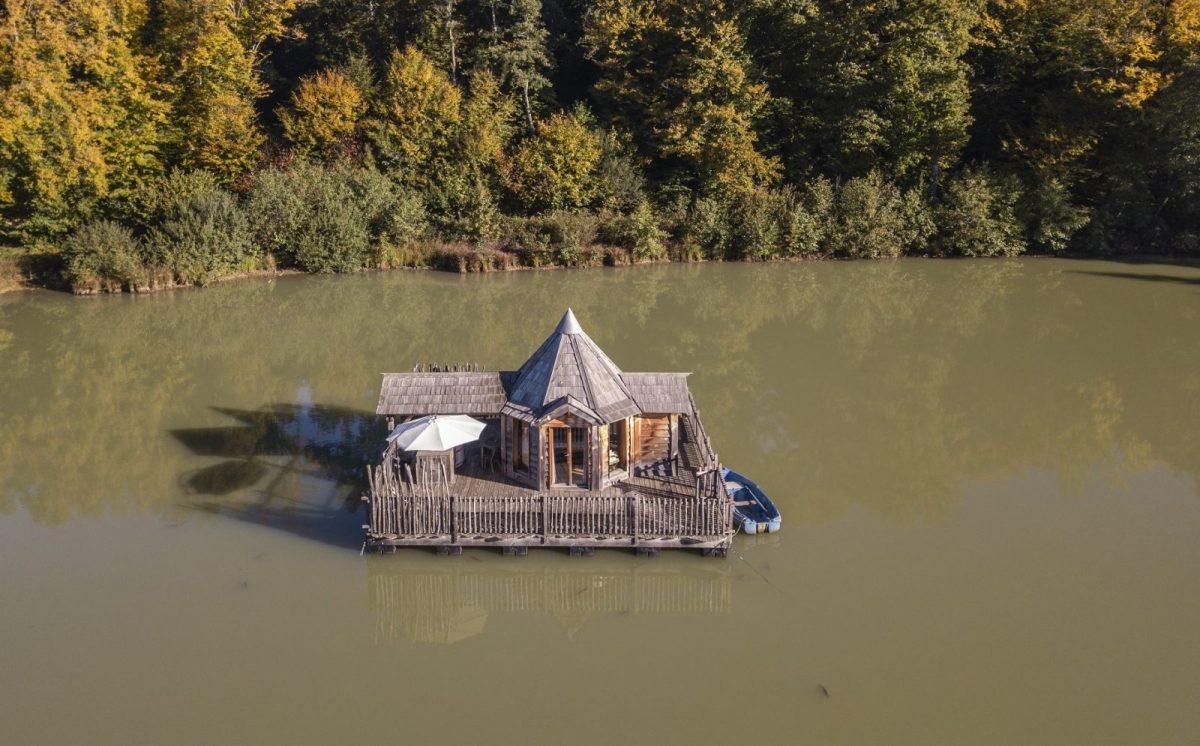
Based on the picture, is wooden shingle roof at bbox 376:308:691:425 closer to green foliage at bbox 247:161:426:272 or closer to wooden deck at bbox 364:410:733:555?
wooden deck at bbox 364:410:733:555

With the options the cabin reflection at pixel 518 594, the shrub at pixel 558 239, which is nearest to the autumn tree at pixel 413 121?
the shrub at pixel 558 239

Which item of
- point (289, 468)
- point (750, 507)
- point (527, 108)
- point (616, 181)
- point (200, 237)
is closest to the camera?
point (750, 507)

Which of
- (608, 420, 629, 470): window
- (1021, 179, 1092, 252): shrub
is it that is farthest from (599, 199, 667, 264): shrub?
(608, 420, 629, 470): window

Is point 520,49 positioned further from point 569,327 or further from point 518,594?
point 518,594

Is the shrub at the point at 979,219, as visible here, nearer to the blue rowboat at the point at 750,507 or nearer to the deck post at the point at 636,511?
the blue rowboat at the point at 750,507

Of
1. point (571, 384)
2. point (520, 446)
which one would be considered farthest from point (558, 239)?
point (571, 384)

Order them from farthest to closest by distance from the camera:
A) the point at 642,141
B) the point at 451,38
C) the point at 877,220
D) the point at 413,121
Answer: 1. the point at 451,38
2. the point at 642,141
3. the point at 413,121
4. the point at 877,220
